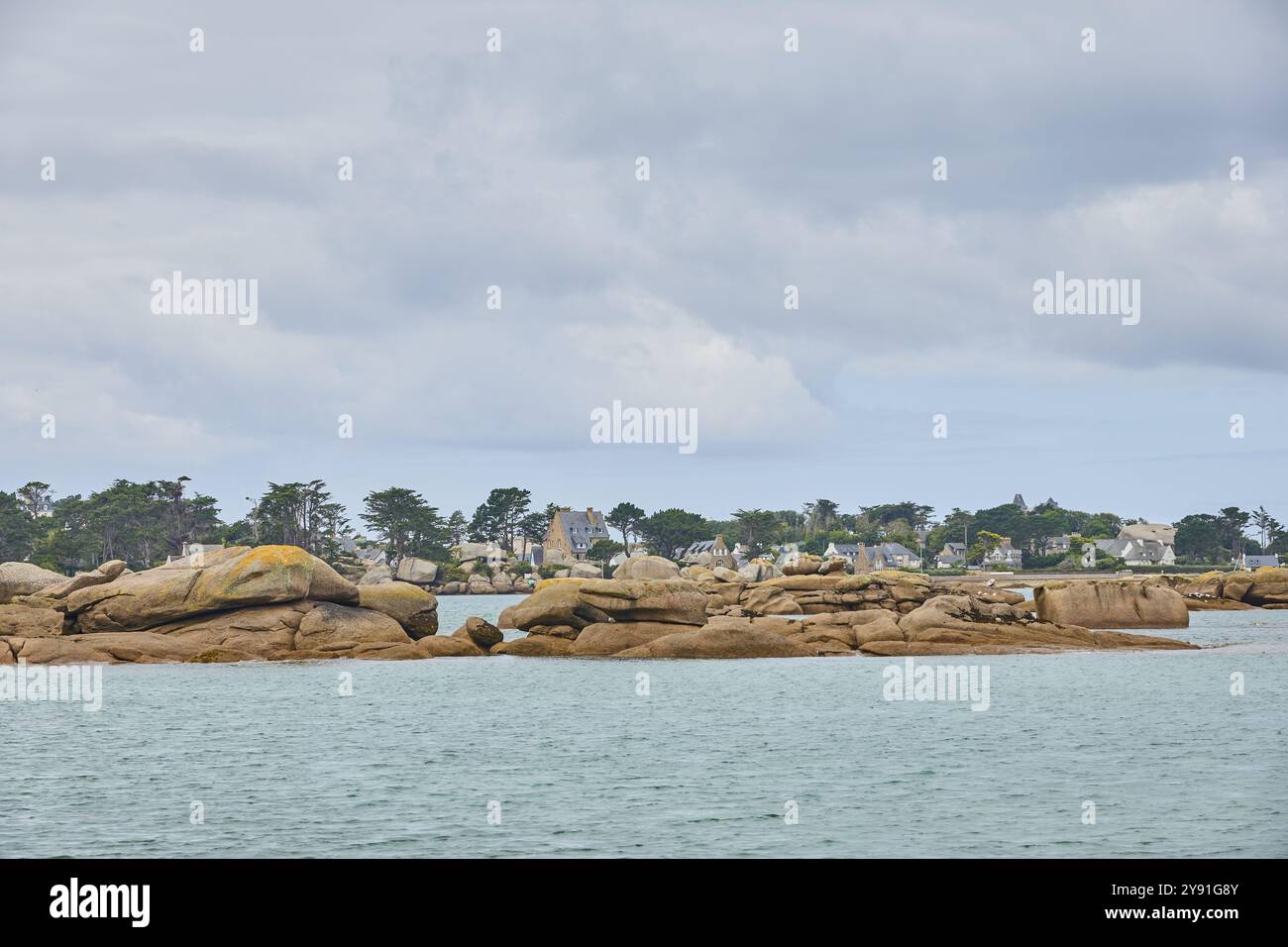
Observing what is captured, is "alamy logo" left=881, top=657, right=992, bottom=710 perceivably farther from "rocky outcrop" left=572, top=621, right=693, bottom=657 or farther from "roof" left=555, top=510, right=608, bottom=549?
"roof" left=555, top=510, right=608, bottom=549

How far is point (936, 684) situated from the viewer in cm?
4156

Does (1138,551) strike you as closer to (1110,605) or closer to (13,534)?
(1110,605)

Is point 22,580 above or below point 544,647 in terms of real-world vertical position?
above

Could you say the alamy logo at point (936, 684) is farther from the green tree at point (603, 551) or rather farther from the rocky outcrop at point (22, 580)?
the green tree at point (603, 551)

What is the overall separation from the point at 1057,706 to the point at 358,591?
27.9m

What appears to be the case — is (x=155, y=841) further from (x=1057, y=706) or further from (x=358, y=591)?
(x=358, y=591)

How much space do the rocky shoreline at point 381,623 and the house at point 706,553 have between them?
77.4 meters

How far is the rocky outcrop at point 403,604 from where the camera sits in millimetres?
50781

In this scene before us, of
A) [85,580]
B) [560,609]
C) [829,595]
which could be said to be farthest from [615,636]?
[829,595]

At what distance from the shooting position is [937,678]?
4256 cm

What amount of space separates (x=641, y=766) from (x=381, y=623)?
26014 mm

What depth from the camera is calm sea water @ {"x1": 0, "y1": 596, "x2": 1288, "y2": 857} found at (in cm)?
1883
